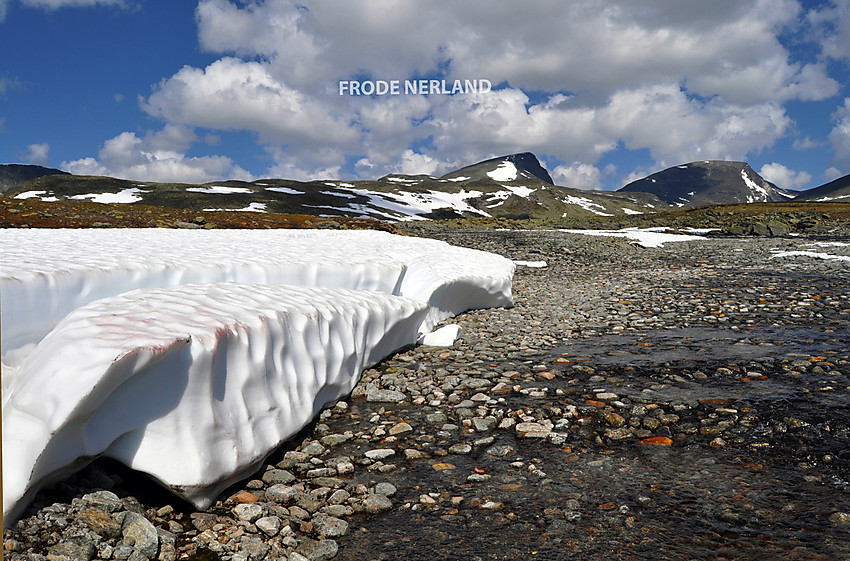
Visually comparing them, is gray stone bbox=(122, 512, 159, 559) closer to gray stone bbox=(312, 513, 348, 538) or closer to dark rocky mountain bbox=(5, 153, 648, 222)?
gray stone bbox=(312, 513, 348, 538)

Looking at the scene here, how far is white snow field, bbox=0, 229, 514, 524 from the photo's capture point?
3287 mm

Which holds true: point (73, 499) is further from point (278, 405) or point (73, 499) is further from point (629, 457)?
point (629, 457)

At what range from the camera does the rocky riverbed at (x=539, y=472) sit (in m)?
3.29

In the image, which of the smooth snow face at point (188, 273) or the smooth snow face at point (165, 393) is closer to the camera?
the smooth snow face at point (165, 393)

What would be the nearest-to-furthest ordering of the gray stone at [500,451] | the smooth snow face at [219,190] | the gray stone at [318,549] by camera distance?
1. the gray stone at [318,549]
2. the gray stone at [500,451]
3. the smooth snow face at [219,190]

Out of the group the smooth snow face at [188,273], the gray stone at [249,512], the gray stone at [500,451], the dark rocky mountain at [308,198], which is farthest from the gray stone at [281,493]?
the dark rocky mountain at [308,198]

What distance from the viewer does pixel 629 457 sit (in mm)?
4496

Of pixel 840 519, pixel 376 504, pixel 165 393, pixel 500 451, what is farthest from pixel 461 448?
pixel 840 519

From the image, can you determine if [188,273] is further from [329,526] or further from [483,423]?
[329,526]

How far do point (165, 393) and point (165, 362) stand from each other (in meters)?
0.21


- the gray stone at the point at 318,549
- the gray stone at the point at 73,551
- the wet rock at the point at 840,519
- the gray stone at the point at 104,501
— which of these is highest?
the gray stone at the point at 104,501

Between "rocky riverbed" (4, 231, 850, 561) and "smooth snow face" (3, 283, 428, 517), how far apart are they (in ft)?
0.86

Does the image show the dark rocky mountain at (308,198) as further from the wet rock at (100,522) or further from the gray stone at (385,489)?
the wet rock at (100,522)

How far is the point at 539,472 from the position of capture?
4.27 metres
